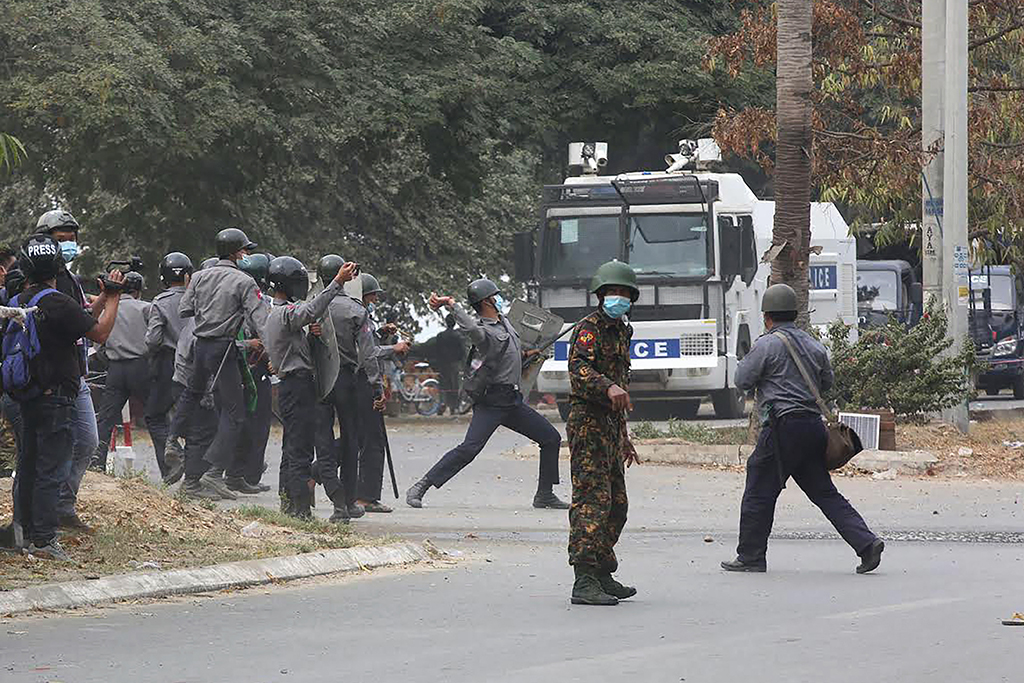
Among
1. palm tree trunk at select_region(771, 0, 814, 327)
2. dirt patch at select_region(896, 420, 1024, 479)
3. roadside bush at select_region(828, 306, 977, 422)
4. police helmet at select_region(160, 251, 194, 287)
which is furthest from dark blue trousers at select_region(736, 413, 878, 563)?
roadside bush at select_region(828, 306, 977, 422)

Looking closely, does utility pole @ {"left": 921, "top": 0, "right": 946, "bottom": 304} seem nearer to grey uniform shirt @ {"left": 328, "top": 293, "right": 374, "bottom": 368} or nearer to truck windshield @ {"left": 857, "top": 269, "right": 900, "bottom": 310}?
grey uniform shirt @ {"left": 328, "top": 293, "right": 374, "bottom": 368}

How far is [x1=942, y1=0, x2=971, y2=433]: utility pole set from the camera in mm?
23328

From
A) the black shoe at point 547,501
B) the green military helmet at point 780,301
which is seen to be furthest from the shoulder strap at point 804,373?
the black shoe at point 547,501

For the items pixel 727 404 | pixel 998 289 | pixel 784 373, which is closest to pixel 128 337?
pixel 784 373

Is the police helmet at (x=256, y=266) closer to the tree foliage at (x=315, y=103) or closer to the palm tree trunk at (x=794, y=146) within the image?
the palm tree trunk at (x=794, y=146)

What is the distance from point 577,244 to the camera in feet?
94.7

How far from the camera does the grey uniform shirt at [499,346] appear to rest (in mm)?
15891

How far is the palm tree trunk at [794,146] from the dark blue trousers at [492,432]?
6.21 meters

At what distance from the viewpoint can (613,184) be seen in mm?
28531

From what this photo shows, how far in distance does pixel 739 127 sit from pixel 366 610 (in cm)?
1725

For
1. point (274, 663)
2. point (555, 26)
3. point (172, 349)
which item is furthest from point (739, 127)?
point (274, 663)

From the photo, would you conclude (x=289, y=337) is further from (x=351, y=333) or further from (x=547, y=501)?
(x=547, y=501)

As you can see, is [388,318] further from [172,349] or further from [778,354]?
[778,354]

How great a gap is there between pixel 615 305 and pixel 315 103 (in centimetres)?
1897
